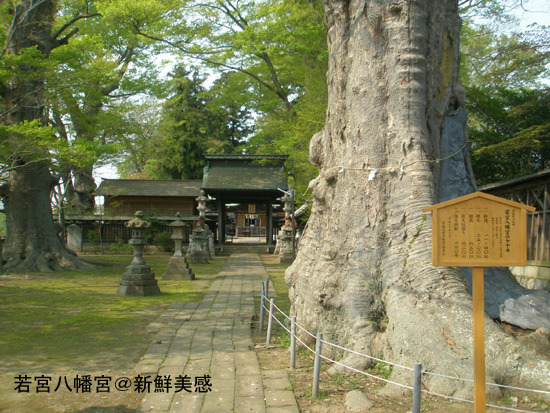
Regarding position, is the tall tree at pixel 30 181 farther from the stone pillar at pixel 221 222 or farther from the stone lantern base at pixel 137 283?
the stone pillar at pixel 221 222

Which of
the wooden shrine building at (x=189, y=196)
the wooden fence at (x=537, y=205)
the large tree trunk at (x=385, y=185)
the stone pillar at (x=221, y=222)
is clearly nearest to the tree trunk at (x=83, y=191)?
the wooden shrine building at (x=189, y=196)

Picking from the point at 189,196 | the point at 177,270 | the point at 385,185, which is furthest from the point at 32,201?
the point at 189,196

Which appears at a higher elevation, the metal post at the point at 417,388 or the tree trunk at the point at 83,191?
the tree trunk at the point at 83,191

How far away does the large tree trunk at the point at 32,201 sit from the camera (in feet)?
48.2

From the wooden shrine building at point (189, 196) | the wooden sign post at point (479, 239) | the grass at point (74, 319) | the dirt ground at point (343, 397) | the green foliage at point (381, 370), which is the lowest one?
the grass at point (74, 319)

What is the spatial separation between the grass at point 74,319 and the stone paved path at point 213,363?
433 millimetres

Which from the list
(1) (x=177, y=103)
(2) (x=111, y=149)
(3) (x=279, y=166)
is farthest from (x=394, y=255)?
(1) (x=177, y=103)

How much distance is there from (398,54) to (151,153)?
33115mm

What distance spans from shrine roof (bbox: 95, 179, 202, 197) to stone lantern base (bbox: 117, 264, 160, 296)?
60.7 ft

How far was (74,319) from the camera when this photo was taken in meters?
8.12

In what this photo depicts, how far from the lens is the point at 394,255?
539cm

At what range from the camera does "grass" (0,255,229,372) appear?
19.1 feet

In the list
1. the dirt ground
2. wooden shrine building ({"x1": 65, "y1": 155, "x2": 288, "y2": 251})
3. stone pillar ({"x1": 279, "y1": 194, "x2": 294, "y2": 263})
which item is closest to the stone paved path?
the dirt ground

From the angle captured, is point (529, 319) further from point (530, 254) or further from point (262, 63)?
point (262, 63)
